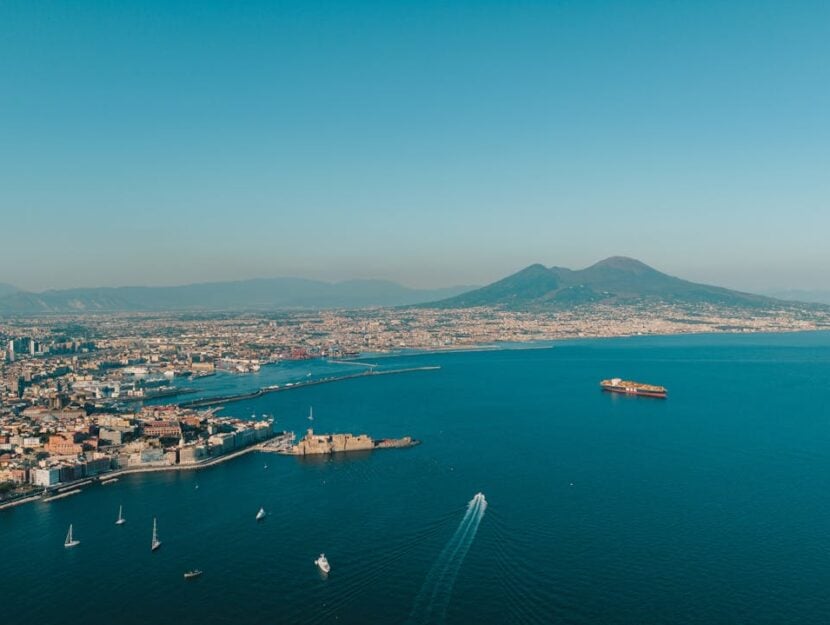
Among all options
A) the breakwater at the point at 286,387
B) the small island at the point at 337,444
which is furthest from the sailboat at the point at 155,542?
the breakwater at the point at 286,387

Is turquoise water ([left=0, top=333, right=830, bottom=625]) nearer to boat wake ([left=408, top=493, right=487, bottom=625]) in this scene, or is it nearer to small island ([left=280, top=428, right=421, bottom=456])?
boat wake ([left=408, top=493, right=487, bottom=625])

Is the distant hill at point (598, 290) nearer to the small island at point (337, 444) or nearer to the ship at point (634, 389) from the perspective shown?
the ship at point (634, 389)

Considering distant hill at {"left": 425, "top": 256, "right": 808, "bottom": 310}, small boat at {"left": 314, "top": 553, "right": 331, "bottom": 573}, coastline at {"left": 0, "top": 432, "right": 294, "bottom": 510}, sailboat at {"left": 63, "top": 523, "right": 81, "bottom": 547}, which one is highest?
distant hill at {"left": 425, "top": 256, "right": 808, "bottom": 310}

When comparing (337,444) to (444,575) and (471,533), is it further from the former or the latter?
(444,575)

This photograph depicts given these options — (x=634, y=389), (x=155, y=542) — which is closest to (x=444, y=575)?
(x=155, y=542)

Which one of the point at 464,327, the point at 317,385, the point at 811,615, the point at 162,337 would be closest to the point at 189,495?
the point at 811,615

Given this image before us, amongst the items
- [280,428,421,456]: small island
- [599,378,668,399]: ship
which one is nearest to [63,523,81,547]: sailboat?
[280,428,421,456]: small island
